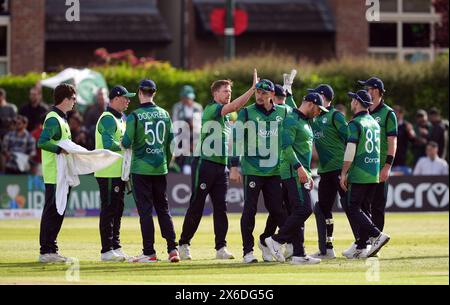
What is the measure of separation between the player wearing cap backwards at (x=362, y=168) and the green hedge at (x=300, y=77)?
13442 mm

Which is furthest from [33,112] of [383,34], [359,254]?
[383,34]

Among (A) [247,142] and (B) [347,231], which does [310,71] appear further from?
(A) [247,142]

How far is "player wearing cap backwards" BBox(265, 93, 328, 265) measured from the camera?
1642cm

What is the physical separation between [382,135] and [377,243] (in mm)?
1718

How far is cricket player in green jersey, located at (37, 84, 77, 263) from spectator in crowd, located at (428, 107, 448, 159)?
14458 mm

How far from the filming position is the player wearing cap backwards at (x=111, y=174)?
668 inches

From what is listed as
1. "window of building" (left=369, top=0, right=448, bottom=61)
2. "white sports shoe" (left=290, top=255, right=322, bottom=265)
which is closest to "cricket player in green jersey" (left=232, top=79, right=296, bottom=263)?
"white sports shoe" (left=290, top=255, right=322, bottom=265)

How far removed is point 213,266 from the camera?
644 inches

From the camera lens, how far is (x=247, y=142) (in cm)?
1702

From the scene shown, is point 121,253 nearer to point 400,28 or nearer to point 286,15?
point 286,15

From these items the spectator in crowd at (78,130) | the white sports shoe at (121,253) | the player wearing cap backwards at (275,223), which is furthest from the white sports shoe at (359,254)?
the spectator in crowd at (78,130)

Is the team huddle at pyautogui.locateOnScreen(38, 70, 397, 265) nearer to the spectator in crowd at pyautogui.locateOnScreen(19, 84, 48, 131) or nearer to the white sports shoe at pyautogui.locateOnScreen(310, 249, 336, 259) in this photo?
the white sports shoe at pyautogui.locateOnScreen(310, 249, 336, 259)
